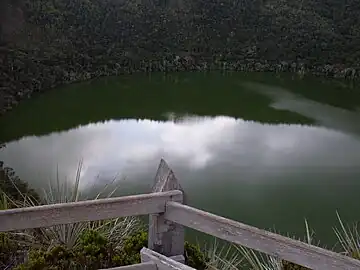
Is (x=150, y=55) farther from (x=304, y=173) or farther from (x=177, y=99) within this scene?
(x=304, y=173)

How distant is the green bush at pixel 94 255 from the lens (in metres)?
2.07

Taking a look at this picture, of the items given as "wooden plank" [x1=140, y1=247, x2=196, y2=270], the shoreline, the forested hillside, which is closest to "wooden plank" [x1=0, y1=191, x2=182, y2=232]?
"wooden plank" [x1=140, y1=247, x2=196, y2=270]

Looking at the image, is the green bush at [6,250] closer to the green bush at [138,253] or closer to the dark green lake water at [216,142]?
the green bush at [138,253]

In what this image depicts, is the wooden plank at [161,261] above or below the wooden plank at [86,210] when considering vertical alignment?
below

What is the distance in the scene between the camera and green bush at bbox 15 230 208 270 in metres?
2.07

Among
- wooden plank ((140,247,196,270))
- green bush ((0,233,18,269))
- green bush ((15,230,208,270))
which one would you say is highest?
wooden plank ((140,247,196,270))

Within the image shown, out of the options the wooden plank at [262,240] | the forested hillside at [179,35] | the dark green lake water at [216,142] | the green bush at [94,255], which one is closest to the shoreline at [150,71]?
the forested hillside at [179,35]

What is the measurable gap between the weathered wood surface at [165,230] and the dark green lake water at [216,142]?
5263mm

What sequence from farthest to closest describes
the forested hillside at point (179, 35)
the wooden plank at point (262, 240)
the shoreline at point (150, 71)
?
the forested hillside at point (179, 35) → the shoreline at point (150, 71) → the wooden plank at point (262, 240)

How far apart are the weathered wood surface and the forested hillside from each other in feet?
58.7

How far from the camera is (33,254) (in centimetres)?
209

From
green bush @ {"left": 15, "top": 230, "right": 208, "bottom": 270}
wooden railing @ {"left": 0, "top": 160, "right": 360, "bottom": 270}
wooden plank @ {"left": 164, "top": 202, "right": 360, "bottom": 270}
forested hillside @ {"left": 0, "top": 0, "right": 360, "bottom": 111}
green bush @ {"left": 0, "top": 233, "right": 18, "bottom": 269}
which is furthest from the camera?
forested hillside @ {"left": 0, "top": 0, "right": 360, "bottom": 111}

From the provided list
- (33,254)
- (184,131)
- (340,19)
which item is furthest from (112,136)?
(340,19)

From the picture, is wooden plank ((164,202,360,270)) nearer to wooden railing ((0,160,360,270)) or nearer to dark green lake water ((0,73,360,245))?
wooden railing ((0,160,360,270))
